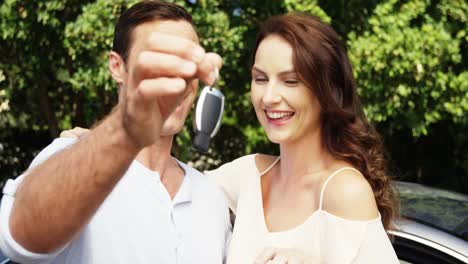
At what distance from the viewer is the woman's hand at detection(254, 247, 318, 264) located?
205 cm

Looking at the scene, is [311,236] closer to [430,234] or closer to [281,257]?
[281,257]

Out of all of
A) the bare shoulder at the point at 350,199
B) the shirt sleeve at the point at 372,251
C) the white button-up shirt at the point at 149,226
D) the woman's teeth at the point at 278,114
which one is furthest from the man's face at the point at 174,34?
the shirt sleeve at the point at 372,251

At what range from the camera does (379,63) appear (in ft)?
19.2

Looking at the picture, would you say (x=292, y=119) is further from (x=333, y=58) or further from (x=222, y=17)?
(x=222, y=17)

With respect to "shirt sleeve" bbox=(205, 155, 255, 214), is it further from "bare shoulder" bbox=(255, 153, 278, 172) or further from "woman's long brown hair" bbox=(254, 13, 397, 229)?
"woman's long brown hair" bbox=(254, 13, 397, 229)

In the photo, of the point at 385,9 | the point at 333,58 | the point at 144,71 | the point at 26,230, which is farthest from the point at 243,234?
the point at 385,9

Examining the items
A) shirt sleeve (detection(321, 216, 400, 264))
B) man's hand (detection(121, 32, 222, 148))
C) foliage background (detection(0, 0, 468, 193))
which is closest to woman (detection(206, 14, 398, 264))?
shirt sleeve (detection(321, 216, 400, 264))

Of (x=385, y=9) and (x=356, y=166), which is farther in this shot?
(x=385, y=9)

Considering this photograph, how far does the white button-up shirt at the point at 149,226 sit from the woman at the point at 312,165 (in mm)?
150

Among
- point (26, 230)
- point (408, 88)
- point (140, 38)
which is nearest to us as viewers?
point (26, 230)

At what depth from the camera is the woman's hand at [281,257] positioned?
2.05 meters

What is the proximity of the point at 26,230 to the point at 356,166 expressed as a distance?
1.35 meters

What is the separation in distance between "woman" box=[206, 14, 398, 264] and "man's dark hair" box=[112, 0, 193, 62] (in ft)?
1.08

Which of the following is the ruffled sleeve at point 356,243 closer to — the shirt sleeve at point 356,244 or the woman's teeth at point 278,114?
the shirt sleeve at point 356,244
